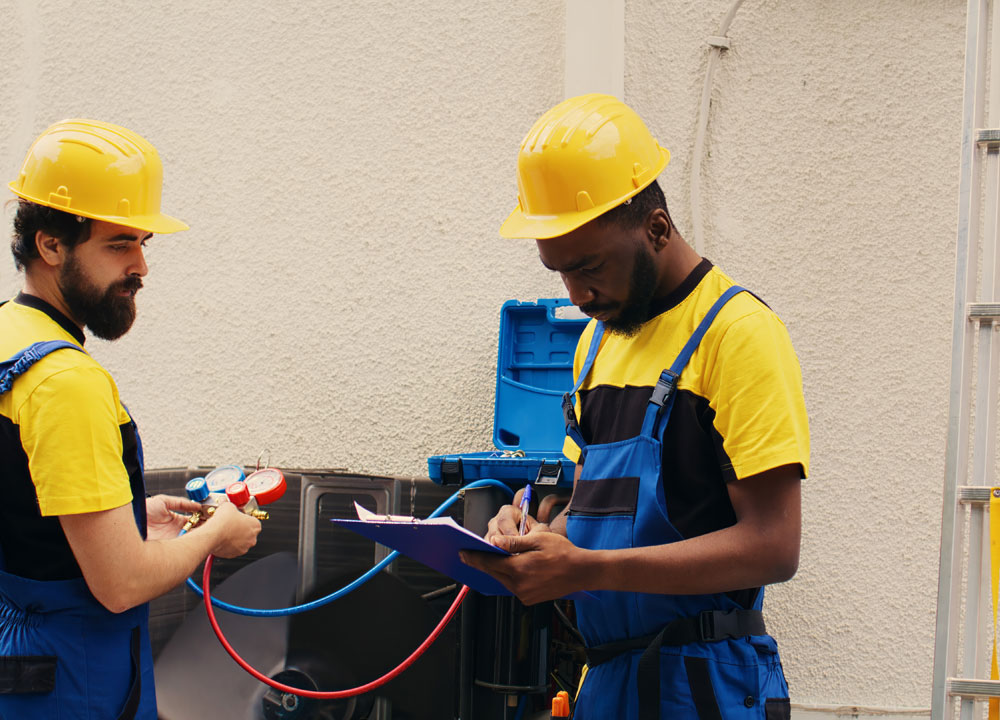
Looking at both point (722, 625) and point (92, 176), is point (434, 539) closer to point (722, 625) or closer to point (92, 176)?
point (722, 625)

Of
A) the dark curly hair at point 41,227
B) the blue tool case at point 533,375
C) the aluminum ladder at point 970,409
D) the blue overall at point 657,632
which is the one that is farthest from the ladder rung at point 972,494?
the dark curly hair at point 41,227

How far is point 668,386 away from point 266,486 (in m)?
1.15

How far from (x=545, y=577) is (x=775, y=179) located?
2.07m

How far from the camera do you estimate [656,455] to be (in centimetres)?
165

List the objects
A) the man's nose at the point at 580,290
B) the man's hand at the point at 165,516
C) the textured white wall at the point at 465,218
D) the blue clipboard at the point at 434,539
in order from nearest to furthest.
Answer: the blue clipboard at the point at 434,539 → the man's nose at the point at 580,290 → the man's hand at the point at 165,516 → the textured white wall at the point at 465,218

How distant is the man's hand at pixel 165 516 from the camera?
2152 millimetres

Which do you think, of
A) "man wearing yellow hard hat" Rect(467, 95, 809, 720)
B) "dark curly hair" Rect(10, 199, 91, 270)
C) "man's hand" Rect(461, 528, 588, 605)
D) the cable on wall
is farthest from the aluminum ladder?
"dark curly hair" Rect(10, 199, 91, 270)

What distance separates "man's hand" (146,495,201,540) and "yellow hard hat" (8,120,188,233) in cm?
64

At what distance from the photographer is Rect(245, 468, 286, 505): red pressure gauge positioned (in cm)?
232

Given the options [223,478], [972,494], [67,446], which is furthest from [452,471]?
[972,494]

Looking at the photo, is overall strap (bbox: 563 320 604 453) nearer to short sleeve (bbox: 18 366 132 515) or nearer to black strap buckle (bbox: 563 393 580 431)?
black strap buckle (bbox: 563 393 580 431)

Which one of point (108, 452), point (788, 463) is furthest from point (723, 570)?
point (108, 452)

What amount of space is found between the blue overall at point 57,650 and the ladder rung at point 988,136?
76.0 inches

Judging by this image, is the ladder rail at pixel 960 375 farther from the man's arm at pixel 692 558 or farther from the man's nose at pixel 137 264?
the man's nose at pixel 137 264
